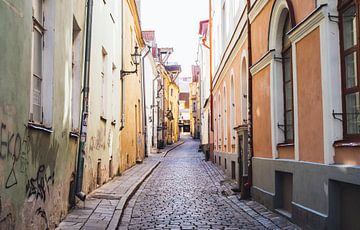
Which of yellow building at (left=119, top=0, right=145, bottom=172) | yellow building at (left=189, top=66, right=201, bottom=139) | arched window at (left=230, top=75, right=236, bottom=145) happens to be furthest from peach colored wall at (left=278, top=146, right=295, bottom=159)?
yellow building at (left=189, top=66, right=201, bottom=139)

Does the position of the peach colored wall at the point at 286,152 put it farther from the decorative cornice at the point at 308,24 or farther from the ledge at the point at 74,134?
the ledge at the point at 74,134

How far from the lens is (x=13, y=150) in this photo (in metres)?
5.10

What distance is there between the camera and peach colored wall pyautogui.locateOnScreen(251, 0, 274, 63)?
33.9ft

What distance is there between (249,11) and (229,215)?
5186 millimetres

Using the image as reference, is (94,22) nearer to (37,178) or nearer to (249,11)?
(249,11)

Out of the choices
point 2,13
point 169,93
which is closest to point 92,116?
point 2,13

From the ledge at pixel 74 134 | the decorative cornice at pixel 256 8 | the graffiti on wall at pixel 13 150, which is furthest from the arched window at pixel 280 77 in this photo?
the graffiti on wall at pixel 13 150

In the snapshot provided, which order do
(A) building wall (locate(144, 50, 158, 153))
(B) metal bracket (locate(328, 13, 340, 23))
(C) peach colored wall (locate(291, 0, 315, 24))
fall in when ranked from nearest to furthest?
1. (B) metal bracket (locate(328, 13, 340, 23))
2. (C) peach colored wall (locate(291, 0, 315, 24))
3. (A) building wall (locate(144, 50, 158, 153))

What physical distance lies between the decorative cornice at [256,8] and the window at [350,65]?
13.6 feet

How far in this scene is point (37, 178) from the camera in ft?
20.6

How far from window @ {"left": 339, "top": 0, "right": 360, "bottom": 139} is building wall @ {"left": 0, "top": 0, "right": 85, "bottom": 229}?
390 cm

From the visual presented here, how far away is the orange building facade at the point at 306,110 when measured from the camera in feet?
20.3

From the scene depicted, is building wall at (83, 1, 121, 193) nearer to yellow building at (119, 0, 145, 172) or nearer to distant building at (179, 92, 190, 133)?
yellow building at (119, 0, 145, 172)

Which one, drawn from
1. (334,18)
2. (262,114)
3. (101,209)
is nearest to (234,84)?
(262,114)
